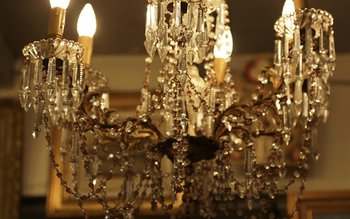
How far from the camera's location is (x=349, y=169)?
326 centimetres

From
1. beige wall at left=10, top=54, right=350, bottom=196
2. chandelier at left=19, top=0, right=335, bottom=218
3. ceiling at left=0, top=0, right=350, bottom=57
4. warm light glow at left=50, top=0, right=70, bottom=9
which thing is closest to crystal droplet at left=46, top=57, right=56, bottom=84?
chandelier at left=19, top=0, right=335, bottom=218

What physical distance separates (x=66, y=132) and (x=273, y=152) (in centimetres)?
59

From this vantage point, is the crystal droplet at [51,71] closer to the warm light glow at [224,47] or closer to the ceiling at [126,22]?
the warm light glow at [224,47]

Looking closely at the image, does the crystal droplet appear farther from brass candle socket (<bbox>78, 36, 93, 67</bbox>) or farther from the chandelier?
brass candle socket (<bbox>78, 36, 93, 67</bbox>)

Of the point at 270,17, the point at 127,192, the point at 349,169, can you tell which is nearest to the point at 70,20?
the point at 270,17

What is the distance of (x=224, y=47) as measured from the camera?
2201mm

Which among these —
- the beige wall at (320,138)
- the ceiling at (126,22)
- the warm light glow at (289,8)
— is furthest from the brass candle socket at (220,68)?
the beige wall at (320,138)

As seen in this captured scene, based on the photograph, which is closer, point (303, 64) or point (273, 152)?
point (303, 64)

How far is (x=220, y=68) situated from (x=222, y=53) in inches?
1.8

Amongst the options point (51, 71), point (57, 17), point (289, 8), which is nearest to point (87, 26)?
point (57, 17)

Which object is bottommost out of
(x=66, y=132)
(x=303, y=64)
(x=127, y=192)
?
(x=127, y=192)

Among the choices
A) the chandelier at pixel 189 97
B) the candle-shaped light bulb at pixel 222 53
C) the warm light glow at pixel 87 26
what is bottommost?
the chandelier at pixel 189 97

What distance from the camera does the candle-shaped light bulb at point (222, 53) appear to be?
220 cm

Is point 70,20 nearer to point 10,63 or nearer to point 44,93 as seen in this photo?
point 10,63
